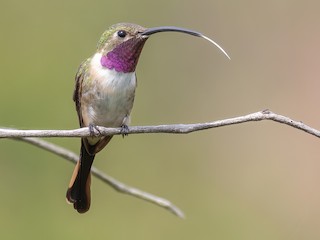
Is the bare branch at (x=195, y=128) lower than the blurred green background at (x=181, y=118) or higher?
lower

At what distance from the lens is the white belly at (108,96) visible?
2.20 metres

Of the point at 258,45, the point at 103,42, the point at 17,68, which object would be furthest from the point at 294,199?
the point at 103,42

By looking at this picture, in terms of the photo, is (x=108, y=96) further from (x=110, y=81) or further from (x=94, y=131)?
(x=94, y=131)

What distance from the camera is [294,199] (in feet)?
14.7

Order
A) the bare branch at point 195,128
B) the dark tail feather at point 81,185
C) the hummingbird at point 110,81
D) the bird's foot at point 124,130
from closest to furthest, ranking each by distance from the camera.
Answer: the bare branch at point 195,128 → the bird's foot at point 124,130 → the hummingbird at point 110,81 → the dark tail feather at point 81,185

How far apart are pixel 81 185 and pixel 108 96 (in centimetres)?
34

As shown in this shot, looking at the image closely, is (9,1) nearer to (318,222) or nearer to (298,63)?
(298,63)

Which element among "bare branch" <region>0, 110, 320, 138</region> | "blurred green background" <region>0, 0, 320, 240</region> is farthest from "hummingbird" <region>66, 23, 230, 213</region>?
"blurred green background" <region>0, 0, 320, 240</region>

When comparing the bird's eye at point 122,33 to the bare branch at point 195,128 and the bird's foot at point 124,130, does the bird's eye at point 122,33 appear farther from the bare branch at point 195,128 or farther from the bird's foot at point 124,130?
the bare branch at point 195,128

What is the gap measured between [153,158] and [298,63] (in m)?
1.21

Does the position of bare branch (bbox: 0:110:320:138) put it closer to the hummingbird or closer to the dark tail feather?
the hummingbird

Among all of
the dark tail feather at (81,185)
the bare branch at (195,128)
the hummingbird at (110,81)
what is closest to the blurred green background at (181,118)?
the dark tail feather at (81,185)

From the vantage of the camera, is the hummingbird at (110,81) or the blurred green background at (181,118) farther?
the blurred green background at (181,118)

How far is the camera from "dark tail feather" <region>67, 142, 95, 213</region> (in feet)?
7.64
